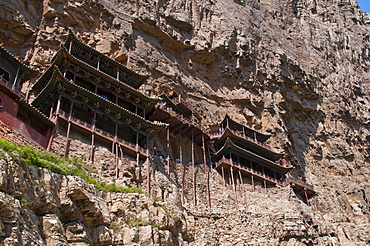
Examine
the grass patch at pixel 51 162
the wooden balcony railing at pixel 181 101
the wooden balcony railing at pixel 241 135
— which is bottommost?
the grass patch at pixel 51 162

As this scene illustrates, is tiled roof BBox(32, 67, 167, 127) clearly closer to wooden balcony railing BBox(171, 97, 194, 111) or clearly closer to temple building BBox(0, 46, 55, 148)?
temple building BBox(0, 46, 55, 148)

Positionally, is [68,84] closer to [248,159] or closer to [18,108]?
[18,108]

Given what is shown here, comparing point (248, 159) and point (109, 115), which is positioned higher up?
point (248, 159)

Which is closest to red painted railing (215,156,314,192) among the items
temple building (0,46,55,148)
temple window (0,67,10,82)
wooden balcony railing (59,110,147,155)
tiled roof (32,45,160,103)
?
tiled roof (32,45,160,103)

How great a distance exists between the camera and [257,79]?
50.0m

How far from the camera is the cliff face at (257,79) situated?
3353cm

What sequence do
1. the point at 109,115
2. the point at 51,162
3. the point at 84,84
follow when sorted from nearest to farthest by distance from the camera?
the point at 51,162, the point at 109,115, the point at 84,84

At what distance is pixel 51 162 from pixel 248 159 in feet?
81.7

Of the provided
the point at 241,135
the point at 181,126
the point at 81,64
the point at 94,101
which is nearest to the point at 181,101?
the point at 181,126

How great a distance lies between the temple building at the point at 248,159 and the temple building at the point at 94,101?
954 cm

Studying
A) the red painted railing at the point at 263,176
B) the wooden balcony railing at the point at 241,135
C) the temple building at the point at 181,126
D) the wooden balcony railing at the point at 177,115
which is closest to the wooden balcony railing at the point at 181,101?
the temple building at the point at 181,126

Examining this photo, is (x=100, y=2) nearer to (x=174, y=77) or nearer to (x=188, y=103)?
(x=174, y=77)

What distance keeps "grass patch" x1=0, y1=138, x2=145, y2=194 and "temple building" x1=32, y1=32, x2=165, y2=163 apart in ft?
11.6

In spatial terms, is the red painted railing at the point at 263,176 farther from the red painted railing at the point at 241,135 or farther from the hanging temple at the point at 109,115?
the red painted railing at the point at 241,135
